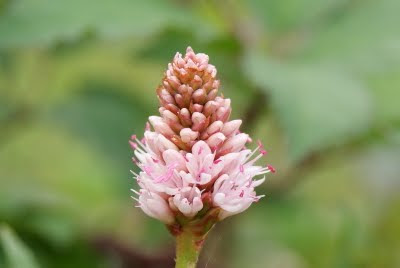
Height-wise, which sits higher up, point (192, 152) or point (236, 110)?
point (236, 110)

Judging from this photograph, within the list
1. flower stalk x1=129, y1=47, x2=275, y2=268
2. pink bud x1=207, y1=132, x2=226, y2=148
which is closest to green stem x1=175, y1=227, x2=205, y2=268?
flower stalk x1=129, y1=47, x2=275, y2=268

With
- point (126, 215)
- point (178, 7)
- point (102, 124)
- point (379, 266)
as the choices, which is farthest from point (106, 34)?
point (379, 266)

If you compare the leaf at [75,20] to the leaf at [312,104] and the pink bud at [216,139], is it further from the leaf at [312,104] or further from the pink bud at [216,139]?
the pink bud at [216,139]

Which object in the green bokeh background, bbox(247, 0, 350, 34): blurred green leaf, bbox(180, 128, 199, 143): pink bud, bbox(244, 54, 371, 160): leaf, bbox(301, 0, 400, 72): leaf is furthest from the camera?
bbox(247, 0, 350, 34): blurred green leaf

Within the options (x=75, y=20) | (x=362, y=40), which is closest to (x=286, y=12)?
(x=362, y=40)

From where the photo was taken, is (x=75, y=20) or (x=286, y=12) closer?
(x=75, y=20)

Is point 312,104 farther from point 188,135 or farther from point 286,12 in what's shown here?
→ point 188,135

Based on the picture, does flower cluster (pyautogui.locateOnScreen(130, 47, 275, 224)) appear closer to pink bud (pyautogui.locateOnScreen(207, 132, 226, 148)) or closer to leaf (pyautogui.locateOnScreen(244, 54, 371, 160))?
pink bud (pyautogui.locateOnScreen(207, 132, 226, 148))

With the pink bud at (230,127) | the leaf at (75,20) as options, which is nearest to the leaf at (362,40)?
the leaf at (75,20)
